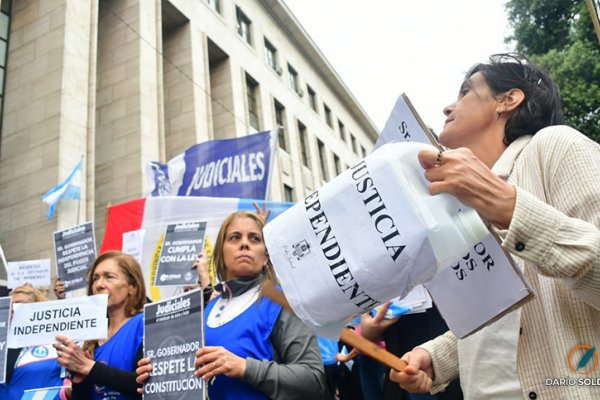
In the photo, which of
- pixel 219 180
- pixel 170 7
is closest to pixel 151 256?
pixel 219 180

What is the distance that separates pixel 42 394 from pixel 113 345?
63cm

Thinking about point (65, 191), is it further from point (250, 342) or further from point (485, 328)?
point (485, 328)

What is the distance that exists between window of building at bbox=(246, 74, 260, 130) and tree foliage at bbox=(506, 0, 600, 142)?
10.0 metres

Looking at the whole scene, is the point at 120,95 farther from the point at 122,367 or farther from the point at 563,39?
the point at 563,39

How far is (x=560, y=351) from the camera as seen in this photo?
1.29 m

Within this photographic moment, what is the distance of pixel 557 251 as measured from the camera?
1167mm

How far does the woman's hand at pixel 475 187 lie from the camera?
122 cm

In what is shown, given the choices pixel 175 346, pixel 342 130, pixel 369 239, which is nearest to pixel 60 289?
pixel 175 346

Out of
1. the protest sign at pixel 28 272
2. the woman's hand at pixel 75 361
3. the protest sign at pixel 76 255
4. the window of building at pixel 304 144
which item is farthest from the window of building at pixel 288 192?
the woman's hand at pixel 75 361

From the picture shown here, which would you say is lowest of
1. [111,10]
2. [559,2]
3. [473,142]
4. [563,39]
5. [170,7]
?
[473,142]

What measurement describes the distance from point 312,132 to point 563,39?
1337 centimetres

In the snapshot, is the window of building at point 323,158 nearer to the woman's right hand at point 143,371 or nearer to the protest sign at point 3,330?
the protest sign at point 3,330

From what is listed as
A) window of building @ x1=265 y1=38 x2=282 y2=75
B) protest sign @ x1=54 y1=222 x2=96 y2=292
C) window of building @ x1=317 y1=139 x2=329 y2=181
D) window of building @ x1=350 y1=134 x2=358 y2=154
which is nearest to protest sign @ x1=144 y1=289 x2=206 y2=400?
protest sign @ x1=54 y1=222 x2=96 y2=292

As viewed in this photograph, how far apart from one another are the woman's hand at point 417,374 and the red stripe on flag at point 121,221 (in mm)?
5210
